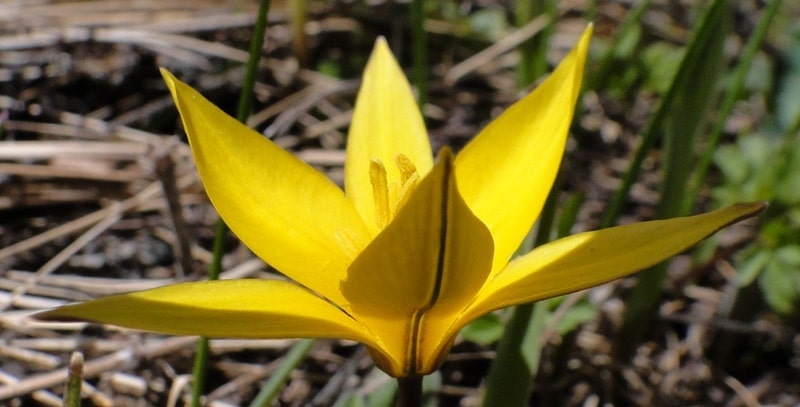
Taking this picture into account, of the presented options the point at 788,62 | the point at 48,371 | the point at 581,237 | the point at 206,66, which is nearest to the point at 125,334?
the point at 48,371

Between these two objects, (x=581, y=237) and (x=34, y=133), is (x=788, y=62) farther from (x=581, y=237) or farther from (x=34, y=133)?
(x=34, y=133)

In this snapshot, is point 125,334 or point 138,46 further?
point 138,46

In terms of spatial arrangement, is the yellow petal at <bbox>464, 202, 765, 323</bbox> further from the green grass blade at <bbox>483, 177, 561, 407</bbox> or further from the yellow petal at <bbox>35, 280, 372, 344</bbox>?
the green grass blade at <bbox>483, 177, 561, 407</bbox>

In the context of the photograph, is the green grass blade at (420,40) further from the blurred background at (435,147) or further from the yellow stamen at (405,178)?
the yellow stamen at (405,178)

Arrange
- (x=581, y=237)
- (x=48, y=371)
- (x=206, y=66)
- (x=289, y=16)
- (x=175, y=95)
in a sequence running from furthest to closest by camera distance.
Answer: (x=289, y=16) < (x=206, y=66) < (x=48, y=371) < (x=175, y=95) < (x=581, y=237)

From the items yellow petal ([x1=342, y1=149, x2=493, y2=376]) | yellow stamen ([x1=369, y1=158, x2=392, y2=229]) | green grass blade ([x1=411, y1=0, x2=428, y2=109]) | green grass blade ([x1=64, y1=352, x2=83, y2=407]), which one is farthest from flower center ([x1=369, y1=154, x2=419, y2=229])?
green grass blade ([x1=411, y1=0, x2=428, y2=109])

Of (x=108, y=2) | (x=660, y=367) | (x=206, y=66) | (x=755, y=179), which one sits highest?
(x=108, y=2)

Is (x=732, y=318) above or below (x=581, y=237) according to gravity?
below

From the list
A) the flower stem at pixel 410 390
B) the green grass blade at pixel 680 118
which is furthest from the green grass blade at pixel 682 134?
the flower stem at pixel 410 390
